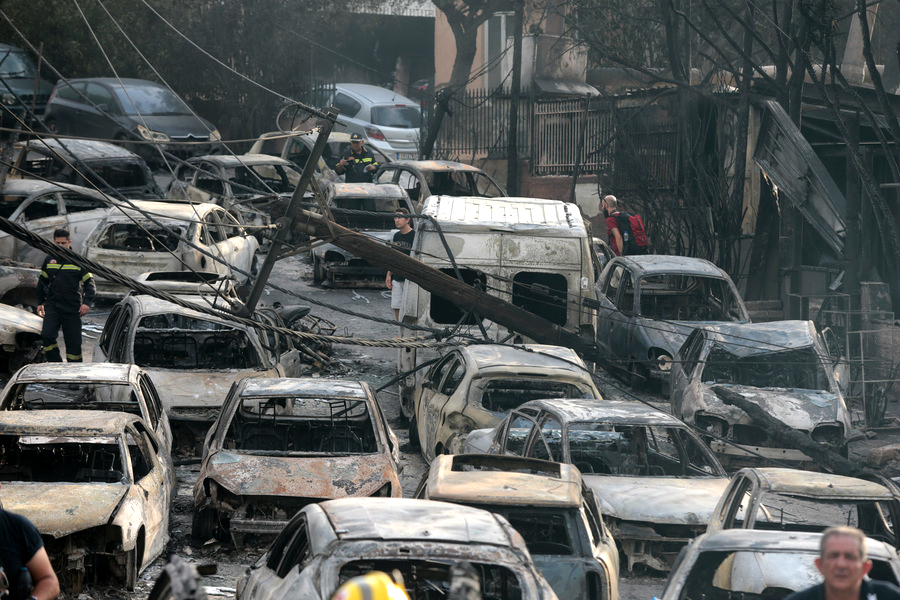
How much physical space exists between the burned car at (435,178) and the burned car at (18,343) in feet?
31.5

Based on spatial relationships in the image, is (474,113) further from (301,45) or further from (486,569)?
(486,569)

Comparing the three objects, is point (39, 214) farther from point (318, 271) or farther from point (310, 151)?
point (310, 151)

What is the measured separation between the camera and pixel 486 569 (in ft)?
19.2

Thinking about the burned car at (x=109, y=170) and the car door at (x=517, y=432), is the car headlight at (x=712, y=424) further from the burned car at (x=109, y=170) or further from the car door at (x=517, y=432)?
the burned car at (x=109, y=170)

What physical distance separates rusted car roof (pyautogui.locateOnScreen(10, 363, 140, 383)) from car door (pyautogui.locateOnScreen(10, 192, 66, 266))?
7.72 metres

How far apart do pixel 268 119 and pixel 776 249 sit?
Result: 17431 millimetres

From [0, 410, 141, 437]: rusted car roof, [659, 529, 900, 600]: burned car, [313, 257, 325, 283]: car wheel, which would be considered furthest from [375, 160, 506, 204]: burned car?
[659, 529, 900, 600]: burned car

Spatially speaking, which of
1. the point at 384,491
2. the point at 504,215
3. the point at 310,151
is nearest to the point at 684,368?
the point at 504,215

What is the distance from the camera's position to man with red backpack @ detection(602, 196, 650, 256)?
1938cm

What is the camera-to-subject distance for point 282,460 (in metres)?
9.02

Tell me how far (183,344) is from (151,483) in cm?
425

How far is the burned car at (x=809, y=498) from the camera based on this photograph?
23.0ft

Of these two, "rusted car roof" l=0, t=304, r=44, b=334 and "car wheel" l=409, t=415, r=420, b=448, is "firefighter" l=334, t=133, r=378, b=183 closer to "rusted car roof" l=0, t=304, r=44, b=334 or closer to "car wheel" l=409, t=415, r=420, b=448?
"rusted car roof" l=0, t=304, r=44, b=334

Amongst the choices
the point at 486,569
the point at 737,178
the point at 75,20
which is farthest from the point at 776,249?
the point at 75,20
